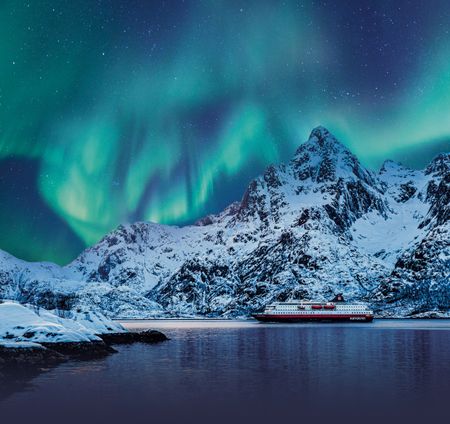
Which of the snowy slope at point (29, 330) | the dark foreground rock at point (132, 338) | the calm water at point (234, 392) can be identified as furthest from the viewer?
the dark foreground rock at point (132, 338)

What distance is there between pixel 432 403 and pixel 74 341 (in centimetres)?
4451

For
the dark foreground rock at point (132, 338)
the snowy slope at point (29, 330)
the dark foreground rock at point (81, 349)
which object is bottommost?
the dark foreground rock at point (132, 338)

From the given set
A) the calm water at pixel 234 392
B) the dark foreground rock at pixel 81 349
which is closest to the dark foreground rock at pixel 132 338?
the dark foreground rock at pixel 81 349

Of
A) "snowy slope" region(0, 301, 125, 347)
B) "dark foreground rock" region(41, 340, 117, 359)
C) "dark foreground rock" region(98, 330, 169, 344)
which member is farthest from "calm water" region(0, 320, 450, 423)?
"dark foreground rock" region(98, 330, 169, 344)

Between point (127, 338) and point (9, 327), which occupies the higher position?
point (9, 327)

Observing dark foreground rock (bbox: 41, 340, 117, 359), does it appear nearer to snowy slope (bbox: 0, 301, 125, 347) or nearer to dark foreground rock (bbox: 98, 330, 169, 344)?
snowy slope (bbox: 0, 301, 125, 347)

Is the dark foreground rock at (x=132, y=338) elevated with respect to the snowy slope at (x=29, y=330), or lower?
lower

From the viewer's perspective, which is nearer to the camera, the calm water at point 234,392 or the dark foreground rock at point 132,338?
the calm water at point 234,392

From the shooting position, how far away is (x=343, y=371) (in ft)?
165

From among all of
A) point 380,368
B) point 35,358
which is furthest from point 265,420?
point 35,358

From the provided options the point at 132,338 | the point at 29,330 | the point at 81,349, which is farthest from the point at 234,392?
the point at 132,338

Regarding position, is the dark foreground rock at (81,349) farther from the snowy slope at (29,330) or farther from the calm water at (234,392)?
the calm water at (234,392)

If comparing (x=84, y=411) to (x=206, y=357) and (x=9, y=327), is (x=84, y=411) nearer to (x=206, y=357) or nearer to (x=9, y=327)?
(x=9, y=327)

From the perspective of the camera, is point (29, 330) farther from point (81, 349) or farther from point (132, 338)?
point (132, 338)
